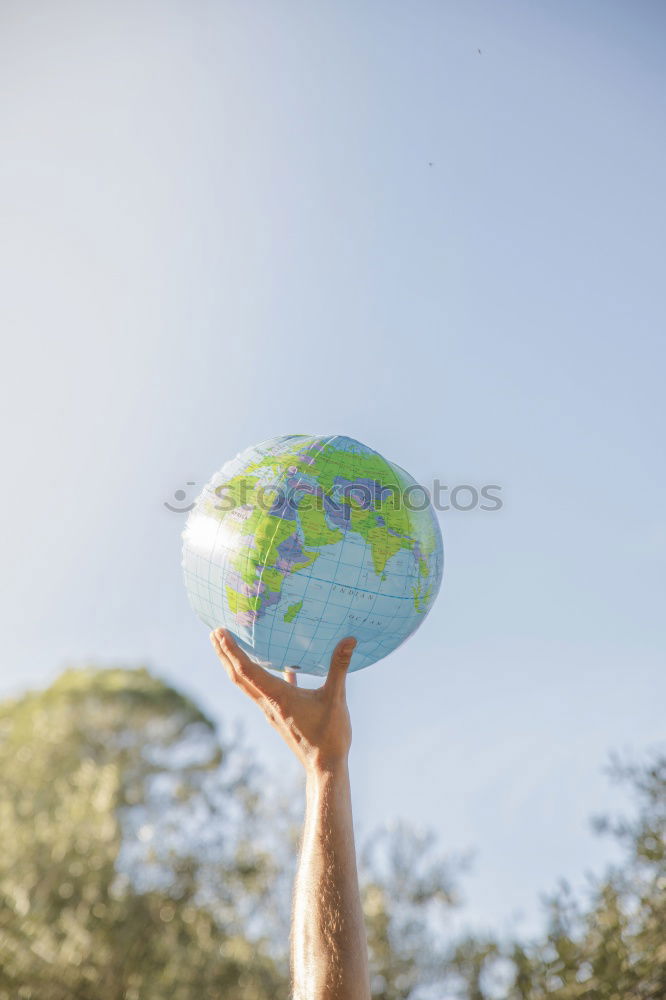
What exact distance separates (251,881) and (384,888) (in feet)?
8.67

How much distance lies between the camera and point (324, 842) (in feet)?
8.20

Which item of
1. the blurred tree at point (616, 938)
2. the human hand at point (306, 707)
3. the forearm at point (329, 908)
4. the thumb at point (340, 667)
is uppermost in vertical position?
the thumb at point (340, 667)

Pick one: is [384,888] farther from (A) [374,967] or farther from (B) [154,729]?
(B) [154,729]

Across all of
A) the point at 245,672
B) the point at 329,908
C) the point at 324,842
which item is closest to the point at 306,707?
the point at 245,672

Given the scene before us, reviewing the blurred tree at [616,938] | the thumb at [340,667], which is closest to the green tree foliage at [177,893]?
the blurred tree at [616,938]

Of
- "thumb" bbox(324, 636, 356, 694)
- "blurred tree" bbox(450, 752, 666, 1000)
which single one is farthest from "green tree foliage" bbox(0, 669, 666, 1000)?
"thumb" bbox(324, 636, 356, 694)

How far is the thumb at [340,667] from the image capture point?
10.4 ft

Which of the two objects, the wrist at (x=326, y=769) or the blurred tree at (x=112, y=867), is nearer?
the wrist at (x=326, y=769)

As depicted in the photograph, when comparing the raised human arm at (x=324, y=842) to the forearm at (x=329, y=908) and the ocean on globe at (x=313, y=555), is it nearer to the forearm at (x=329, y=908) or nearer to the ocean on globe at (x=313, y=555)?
the forearm at (x=329, y=908)

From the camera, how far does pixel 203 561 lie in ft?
14.0

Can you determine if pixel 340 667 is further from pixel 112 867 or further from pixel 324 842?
pixel 112 867

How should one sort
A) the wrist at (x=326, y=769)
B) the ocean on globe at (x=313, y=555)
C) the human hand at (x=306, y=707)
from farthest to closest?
the ocean on globe at (x=313, y=555), the human hand at (x=306, y=707), the wrist at (x=326, y=769)

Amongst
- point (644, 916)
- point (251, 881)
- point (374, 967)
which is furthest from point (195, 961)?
point (644, 916)

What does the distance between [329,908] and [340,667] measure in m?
1.09
